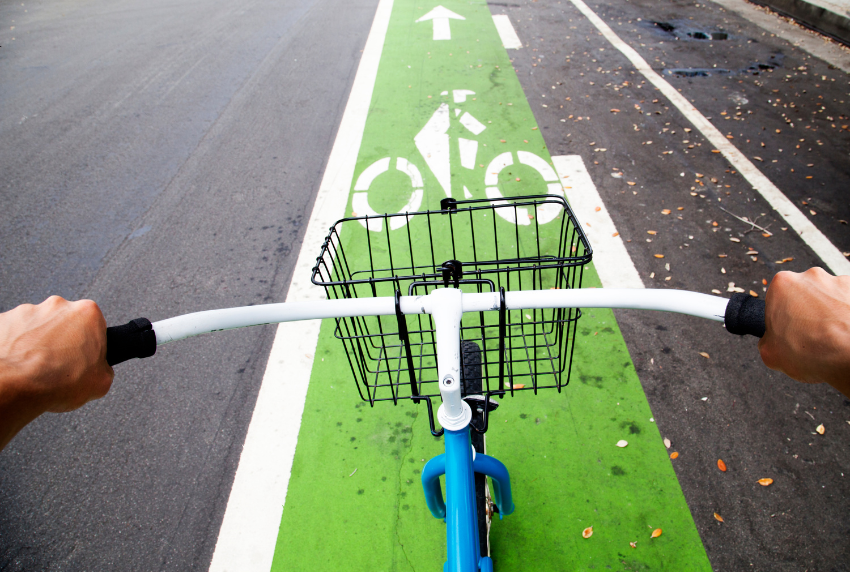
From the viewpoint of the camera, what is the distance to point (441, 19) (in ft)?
35.3

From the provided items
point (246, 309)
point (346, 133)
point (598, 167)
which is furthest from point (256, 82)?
point (246, 309)

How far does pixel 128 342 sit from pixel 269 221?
423 cm

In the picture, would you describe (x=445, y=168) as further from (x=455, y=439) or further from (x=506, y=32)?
(x=506, y=32)

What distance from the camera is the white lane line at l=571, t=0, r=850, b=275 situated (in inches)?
170

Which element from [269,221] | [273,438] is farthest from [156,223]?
[273,438]

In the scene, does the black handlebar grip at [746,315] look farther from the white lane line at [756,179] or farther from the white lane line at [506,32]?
the white lane line at [506,32]

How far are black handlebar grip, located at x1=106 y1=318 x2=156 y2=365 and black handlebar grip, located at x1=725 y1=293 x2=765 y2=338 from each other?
1.47 meters

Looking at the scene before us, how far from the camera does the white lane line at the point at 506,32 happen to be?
934cm

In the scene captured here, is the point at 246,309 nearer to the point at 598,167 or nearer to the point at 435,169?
the point at 435,169

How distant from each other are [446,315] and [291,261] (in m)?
3.61

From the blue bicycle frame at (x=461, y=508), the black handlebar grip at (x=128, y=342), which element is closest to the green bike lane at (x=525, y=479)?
the blue bicycle frame at (x=461, y=508)

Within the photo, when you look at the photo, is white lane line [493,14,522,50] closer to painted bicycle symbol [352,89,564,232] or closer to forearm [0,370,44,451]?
painted bicycle symbol [352,89,564,232]

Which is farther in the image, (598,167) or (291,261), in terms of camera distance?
(598,167)

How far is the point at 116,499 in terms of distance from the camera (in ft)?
9.63
